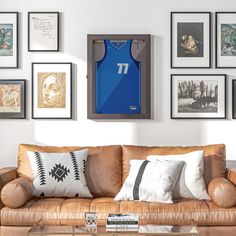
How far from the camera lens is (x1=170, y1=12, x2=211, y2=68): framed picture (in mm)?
5117

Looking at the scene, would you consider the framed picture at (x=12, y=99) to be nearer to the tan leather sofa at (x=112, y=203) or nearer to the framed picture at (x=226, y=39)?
the tan leather sofa at (x=112, y=203)

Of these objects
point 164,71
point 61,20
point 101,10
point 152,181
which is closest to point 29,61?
point 61,20

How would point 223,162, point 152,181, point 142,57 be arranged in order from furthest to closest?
1. point 142,57
2. point 223,162
3. point 152,181

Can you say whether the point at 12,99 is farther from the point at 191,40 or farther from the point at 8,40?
the point at 191,40

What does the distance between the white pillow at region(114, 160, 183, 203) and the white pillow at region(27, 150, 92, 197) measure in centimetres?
37

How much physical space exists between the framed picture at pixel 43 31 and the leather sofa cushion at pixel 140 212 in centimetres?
167

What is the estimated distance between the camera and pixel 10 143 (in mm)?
5172

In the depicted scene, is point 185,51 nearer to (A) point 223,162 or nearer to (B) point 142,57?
(B) point 142,57

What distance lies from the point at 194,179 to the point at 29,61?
1955 millimetres

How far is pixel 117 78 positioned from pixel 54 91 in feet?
2.02

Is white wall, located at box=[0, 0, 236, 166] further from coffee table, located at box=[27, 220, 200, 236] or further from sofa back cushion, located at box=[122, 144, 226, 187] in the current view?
coffee table, located at box=[27, 220, 200, 236]

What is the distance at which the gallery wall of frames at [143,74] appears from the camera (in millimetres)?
5105

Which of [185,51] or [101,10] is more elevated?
[101,10]

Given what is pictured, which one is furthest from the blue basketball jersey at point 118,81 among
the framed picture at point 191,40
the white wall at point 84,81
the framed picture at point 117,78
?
the framed picture at point 191,40
